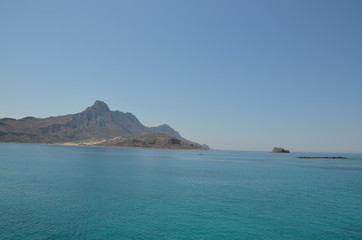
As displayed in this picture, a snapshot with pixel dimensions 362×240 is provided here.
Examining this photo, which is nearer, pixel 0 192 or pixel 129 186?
pixel 0 192

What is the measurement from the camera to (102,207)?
44312 mm

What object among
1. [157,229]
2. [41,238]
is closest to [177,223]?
[157,229]

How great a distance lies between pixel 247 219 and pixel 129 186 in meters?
38.2

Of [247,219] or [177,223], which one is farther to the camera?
[247,219]

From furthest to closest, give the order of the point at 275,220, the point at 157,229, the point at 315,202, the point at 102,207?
the point at 315,202, the point at 102,207, the point at 275,220, the point at 157,229

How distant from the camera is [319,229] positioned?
36844 millimetres

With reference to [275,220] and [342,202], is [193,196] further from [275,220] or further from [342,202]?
[342,202]

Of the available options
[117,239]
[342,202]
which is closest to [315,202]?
[342,202]

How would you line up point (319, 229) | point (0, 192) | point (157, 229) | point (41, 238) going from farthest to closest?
point (0, 192)
point (319, 229)
point (157, 229)
point (41, 238)

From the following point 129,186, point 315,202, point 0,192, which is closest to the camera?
point 0,192

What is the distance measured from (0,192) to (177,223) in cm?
4331

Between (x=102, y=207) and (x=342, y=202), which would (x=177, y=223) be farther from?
(x=342, y=202)

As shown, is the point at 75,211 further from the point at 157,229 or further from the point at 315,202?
the point at 315,202

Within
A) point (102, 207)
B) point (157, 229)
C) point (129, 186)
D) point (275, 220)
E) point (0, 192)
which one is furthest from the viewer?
point (129, 186)
